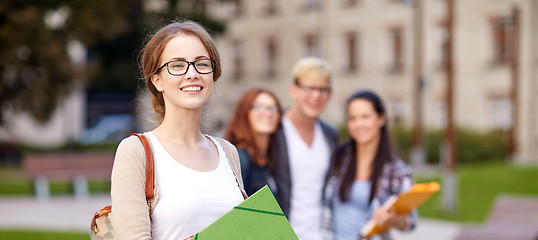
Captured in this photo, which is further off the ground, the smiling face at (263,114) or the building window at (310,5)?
the building window at (310,5)

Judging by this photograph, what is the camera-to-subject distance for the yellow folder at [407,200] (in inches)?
149

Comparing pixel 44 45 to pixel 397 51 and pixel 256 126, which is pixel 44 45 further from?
pixel 397 51

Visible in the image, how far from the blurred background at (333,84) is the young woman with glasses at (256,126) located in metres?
0.53

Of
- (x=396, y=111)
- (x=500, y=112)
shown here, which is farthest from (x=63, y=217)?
(x=396, y=111)

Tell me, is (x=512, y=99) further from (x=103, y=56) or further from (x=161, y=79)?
(x=161, y=79)

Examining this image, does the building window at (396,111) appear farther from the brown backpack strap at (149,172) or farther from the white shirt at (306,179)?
the brown backpack strap at (149,172)

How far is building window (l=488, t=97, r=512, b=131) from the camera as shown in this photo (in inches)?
1165

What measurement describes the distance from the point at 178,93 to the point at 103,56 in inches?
1127

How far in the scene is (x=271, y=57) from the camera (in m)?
39.0

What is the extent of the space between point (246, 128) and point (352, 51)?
104ft

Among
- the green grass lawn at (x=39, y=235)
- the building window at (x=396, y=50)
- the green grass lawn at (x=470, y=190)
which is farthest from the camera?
the building window at (x=396, y=50)

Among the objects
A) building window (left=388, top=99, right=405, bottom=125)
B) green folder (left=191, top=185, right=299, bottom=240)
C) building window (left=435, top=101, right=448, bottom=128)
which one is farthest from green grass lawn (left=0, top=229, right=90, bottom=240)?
building window (left=388, top=99, right=405, bottom=125)

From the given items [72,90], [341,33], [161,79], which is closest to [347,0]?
[341,33]

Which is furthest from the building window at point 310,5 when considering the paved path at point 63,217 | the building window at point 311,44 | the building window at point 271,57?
the paved path at point 63,217
